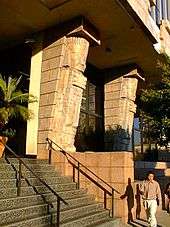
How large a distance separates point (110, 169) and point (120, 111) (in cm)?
836

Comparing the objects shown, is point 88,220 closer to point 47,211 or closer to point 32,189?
point 47,211

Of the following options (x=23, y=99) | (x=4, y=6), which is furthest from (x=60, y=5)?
(x=23, y=99)

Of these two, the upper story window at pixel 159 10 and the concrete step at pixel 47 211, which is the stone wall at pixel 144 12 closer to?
the upper story window at pixel 159 10

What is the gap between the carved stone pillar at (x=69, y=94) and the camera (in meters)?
14.4

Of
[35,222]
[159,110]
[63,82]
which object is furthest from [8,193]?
[159,110]

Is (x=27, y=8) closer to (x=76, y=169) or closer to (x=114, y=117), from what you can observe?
(x=76, y=169)

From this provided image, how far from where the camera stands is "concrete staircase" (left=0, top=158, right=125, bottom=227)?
8.21 meters

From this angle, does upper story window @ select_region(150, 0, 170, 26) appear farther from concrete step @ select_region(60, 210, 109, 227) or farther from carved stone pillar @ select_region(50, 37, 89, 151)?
concrete step @ select_region(60, 210, 109, 227)

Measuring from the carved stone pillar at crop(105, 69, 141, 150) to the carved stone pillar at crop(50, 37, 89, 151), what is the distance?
557 centimetres

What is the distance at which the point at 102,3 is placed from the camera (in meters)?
Result: 13.3

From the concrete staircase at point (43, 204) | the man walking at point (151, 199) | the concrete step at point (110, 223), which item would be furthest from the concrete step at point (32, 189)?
the man walking at point (151, 199)

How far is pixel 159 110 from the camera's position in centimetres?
1377

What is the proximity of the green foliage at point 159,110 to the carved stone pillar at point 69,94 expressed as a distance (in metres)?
2.86

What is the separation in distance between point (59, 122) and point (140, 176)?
7356 millimetres
